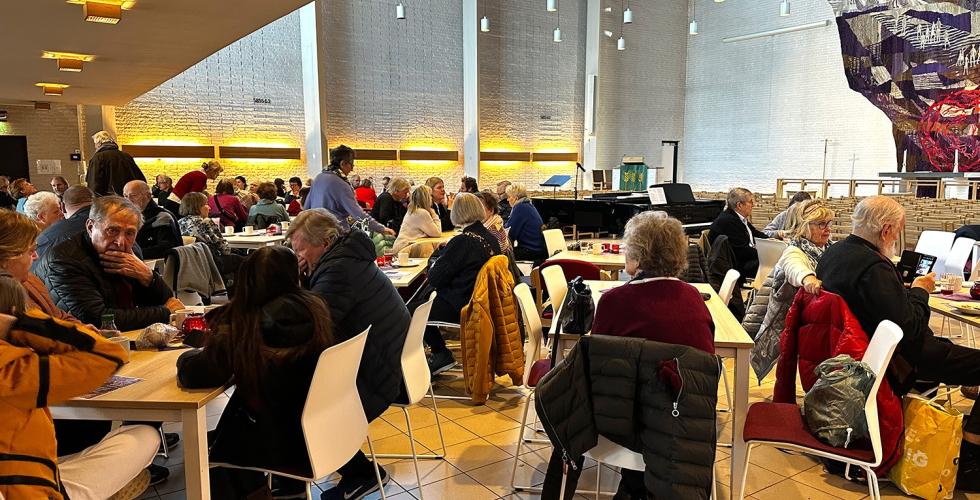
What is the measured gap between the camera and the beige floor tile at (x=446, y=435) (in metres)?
3.56

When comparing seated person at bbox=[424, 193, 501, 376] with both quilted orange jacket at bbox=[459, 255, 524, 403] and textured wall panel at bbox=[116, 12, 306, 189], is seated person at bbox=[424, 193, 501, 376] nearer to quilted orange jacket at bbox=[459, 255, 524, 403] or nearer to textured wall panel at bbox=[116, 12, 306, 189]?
quilted orange jacket at bbox=[459, 255, 524, 403]

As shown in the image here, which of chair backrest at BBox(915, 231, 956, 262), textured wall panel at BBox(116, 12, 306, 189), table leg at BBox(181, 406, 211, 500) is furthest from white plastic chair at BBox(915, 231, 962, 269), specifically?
textured wall panel at BBox(116, 12, 306, 189)

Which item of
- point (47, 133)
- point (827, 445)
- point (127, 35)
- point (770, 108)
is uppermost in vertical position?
point (770, 108)

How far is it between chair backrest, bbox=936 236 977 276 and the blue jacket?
11.4ft

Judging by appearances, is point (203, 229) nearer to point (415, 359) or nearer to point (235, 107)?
point (415, 359)

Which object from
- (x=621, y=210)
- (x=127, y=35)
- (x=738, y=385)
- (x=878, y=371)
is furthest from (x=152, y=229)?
(x=621, y=210)

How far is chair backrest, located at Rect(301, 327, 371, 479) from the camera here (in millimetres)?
2088

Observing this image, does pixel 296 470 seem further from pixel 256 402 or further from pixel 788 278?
pixel 788 278

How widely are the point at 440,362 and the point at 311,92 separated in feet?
34.1

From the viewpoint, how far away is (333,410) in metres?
2.24

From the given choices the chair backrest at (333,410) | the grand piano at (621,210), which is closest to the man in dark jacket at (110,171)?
the chair backrest at (333,410)

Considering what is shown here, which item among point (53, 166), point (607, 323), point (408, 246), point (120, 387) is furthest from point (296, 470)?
point (53, 166)

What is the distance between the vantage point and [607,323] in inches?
90.1

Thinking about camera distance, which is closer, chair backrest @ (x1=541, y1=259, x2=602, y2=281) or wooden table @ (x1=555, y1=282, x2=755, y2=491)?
wooden table @ (x1=555, y1=282, x2=755, y2=491)
